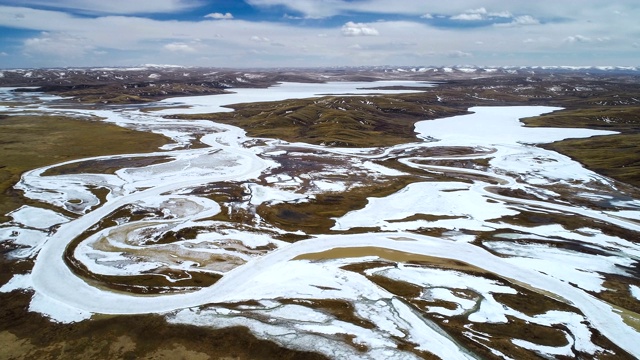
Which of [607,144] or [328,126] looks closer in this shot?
[607,144]

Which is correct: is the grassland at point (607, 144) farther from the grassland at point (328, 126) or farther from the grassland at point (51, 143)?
the grassland at point (51, 143)

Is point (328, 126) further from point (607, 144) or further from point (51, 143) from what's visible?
point (51, 143)

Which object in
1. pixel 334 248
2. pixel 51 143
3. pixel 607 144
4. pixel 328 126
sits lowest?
Result: pixel 334 248

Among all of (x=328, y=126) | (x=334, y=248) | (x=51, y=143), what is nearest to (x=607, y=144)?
(x=328, y=126)

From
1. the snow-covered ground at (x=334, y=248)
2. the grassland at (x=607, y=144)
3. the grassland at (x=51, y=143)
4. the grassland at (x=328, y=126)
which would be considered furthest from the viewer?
the grassland at (x=328, y=126)

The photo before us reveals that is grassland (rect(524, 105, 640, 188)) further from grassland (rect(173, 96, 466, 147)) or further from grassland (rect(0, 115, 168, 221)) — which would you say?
grassland (rect(0, 115, 168, 221))

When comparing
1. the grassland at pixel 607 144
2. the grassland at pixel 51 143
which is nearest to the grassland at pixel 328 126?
the grassland at pixel 51 143

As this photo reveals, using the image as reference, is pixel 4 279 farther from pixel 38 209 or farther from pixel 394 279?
pixel 394 279
